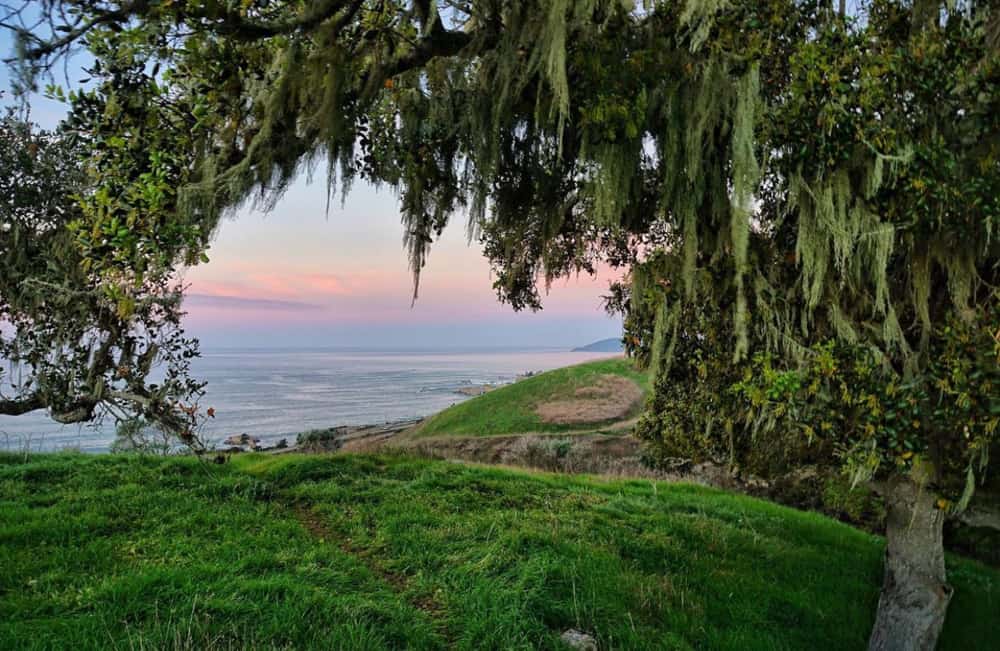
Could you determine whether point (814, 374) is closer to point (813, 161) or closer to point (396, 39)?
point (813, 161)

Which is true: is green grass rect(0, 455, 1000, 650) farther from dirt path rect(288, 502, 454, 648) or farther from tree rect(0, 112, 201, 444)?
tree rect(0, 112, 201, 444)

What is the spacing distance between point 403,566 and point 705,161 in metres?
5.18

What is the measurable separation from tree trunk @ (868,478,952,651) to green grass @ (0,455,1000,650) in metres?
0.85

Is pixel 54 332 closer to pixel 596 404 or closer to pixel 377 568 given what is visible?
pixel 377 568

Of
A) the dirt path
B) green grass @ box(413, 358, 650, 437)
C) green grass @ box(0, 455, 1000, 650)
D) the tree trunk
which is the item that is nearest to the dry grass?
green grass @ box(413, 358, 650, 437)

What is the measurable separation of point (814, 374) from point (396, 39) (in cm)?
463

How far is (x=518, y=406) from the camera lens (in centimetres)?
2656

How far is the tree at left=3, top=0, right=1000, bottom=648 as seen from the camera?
13.5 ft

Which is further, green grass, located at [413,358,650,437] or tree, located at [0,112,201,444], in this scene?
green grass, located at [413,358,650,437]

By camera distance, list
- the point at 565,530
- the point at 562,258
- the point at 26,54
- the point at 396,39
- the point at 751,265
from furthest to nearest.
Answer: the point at 565,530
the point at 562,258
the point at 396,39
the point at 751,265
the point at 26,54

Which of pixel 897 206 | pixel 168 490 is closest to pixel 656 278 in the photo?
pixel 897 206

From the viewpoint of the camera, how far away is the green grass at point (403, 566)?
460 centimetres

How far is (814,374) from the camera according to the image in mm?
4375

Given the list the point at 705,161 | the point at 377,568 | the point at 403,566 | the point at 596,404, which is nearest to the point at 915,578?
the point at 705,161
